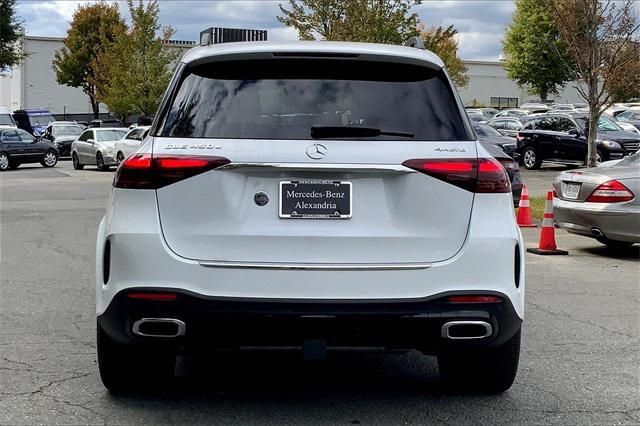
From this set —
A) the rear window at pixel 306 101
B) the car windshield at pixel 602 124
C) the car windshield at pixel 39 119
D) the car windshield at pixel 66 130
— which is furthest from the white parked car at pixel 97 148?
the rear window at pixel 306 101

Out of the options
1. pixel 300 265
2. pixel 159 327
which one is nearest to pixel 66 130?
pixel 159 327

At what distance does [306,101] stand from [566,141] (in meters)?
24.0

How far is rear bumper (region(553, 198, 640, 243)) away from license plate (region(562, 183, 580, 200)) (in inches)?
3.3

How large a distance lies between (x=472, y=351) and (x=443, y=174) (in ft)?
3.40

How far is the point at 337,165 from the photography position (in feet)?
13.6

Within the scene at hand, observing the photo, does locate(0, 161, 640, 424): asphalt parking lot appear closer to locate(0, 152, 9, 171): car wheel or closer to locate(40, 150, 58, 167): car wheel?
locate(0, 152, 9, 171): car wheel

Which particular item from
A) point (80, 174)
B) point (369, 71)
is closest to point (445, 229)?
point (369, 71)

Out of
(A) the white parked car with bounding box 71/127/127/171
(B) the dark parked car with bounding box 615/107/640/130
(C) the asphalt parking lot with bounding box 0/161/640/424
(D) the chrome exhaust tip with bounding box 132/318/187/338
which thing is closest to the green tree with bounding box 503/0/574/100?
(B) the dark parked car with bounding box 615/107/640/130

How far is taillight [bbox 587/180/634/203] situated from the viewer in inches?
411

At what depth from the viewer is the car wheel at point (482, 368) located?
4719 mm

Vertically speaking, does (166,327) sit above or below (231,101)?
below

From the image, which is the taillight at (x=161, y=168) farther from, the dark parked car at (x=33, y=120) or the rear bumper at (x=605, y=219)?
the dark parked car at (x=33, y=120)

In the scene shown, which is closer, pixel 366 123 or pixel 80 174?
pixel 366 123

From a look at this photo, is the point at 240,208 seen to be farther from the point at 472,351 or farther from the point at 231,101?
the point at 472,351
